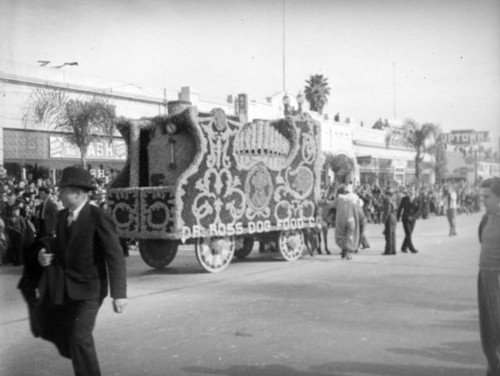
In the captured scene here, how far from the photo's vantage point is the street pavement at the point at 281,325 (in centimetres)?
544

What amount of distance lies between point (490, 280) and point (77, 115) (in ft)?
47.1

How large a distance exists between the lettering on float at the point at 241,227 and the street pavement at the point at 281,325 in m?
0.78

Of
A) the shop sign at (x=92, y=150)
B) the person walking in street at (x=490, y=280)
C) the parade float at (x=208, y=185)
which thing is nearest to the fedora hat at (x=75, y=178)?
the person walking in street at (x=490, y=280)

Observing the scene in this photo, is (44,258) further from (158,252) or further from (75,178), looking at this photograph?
(158,252)

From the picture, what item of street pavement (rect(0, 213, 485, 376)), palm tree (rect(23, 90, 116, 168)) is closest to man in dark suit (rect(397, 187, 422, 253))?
street pavement (rect(0, 213, 485, 376))

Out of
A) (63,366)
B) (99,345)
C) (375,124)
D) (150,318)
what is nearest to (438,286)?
(150,318)

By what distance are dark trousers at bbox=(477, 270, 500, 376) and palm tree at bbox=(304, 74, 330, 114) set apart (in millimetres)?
46920

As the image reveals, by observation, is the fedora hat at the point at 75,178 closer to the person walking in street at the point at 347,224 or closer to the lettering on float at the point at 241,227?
the lettering on float at the point at 241,227

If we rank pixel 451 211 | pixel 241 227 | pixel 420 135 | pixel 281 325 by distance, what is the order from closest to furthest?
pixel 281 325
pixel 241 227
pixel 451 211
pixel 420 135

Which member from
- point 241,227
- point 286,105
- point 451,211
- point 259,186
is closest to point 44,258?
point 241,227

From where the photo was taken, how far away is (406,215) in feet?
48.3

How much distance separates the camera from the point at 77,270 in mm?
4344

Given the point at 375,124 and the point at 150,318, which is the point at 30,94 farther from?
the point at 375,124

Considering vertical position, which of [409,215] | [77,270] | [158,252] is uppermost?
[77,270]
